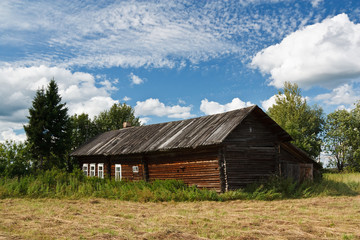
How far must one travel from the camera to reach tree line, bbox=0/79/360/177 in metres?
24.6

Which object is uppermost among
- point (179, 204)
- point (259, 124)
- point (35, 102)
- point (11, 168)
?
point (35, 102)

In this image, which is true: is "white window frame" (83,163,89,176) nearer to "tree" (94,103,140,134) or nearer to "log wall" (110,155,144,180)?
"log wall" (110,155,144,180)

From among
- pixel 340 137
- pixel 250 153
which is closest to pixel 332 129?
pixel 340 137

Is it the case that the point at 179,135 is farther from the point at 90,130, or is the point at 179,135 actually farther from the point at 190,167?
the point at 90,130

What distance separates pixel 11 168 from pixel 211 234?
15.8 m

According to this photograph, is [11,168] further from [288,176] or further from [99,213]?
[288,176]

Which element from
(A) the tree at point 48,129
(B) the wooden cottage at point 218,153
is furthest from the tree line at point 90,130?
(B) the wooden cottage at point 218,153

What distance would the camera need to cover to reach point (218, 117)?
64.3 ft

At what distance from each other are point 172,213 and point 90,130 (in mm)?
32426

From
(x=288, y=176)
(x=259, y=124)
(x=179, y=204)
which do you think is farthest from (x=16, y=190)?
(x=288, y=176)

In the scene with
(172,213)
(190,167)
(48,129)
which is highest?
(48,129)

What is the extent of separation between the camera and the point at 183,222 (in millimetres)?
9117

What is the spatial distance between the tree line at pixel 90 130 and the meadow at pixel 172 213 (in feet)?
12.9

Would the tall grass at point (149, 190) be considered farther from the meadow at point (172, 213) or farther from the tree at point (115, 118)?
the tree at point (115, 118)
